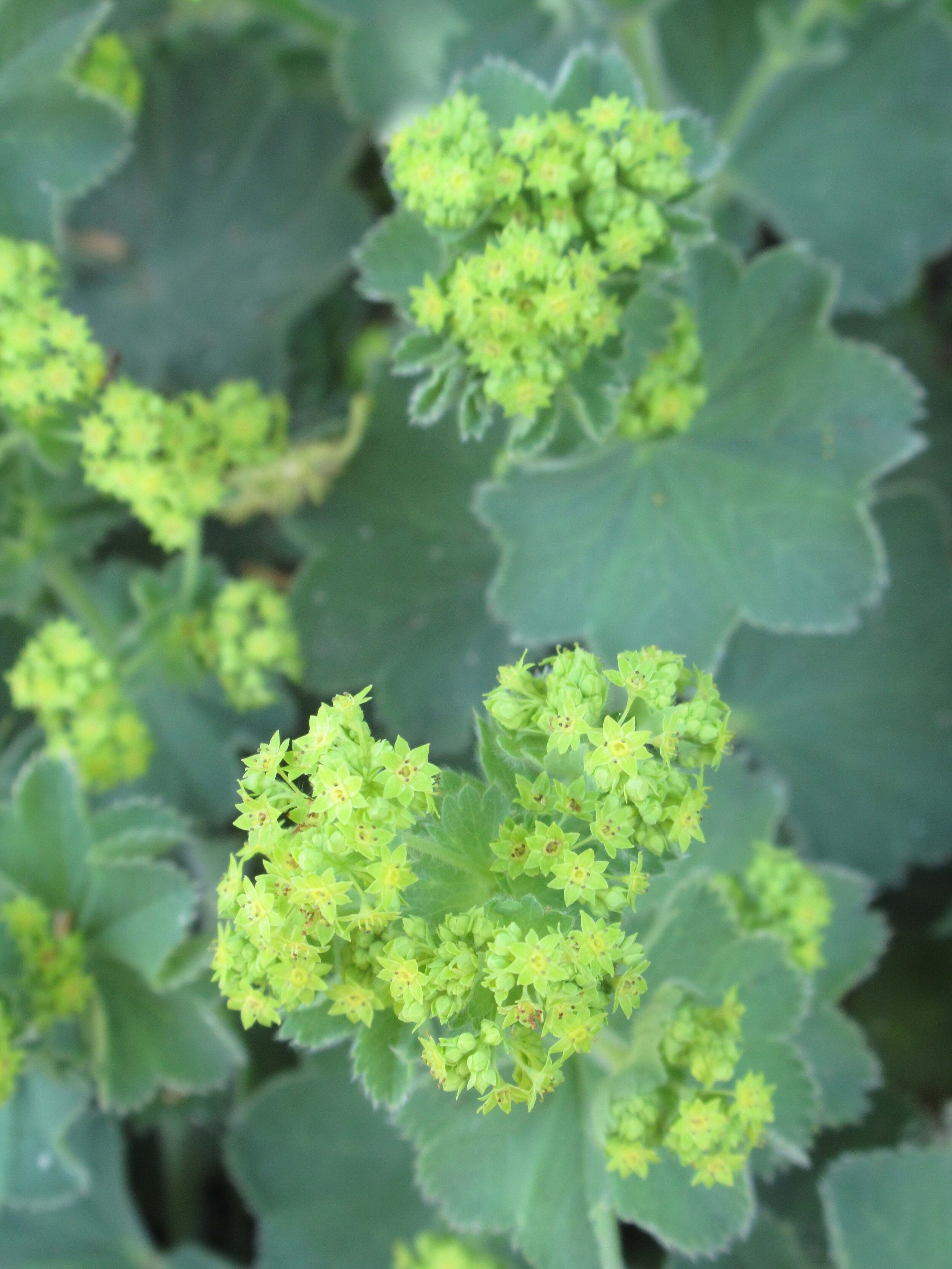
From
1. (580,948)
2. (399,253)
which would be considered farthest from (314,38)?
(580,948)

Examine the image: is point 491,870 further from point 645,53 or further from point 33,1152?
point 645,53

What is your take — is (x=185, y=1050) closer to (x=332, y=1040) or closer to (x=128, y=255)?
(x=332, y=1040)

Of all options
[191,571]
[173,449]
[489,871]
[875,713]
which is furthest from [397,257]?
[875,713]

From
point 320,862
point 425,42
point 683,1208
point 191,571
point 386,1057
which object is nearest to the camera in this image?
point 320,862

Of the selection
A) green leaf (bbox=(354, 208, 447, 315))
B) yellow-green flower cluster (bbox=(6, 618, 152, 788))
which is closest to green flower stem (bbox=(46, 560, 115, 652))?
yellow-green flower cluster (bbox=(6, 618, 152, 788))

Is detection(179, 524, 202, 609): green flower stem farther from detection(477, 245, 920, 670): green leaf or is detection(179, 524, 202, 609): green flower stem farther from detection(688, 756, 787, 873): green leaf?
detection(688, 756, 787, 873): green leaf
